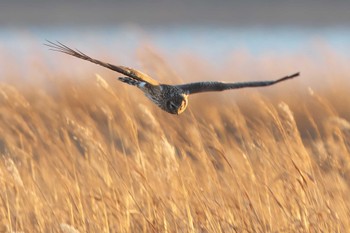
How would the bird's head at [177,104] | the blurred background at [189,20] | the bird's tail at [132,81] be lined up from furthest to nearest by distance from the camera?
the blurred background at [189,20], the bird's head at [177,104], the bird's tail at [132,81]

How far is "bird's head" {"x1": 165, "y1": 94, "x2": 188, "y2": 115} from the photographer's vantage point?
4910mm

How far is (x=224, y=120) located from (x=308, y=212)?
4.96 m

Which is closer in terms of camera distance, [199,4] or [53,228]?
[53,228]

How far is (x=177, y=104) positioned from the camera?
16.1 ft

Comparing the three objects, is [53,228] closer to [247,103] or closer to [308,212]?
[308,212]

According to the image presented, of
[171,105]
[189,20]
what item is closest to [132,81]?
[171,105]

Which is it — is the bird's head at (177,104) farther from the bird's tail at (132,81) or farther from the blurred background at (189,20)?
the blurred background at (189,20)

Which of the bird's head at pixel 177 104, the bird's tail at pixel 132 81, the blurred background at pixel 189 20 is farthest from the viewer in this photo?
the blurred background at pixel 189 20

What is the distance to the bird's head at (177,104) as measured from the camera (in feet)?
16.1

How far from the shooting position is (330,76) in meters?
10.2

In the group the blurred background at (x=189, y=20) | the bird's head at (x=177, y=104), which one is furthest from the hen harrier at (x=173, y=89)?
the blurred background at (x=189, y=20)

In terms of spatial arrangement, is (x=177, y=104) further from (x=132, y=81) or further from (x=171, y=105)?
(x=132, y=81)

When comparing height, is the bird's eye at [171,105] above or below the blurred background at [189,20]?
below

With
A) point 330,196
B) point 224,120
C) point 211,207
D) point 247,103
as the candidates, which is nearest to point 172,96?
point 211,207
